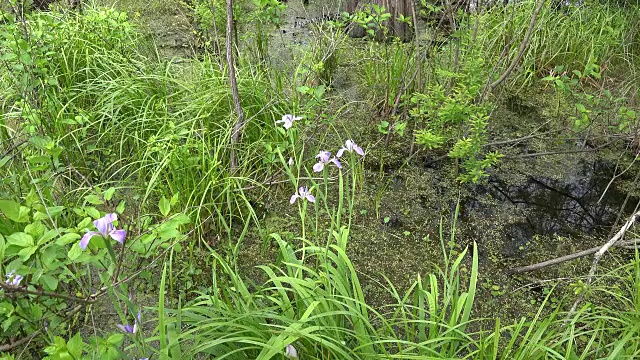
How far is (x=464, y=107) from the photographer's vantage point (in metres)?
1.82

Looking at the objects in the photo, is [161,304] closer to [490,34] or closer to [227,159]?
[227,159]

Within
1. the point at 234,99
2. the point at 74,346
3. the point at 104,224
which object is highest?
the point at 104,224

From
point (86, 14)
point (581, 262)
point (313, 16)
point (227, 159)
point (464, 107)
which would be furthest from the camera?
point (313, 16)

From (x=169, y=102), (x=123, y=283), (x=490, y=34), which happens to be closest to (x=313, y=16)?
(x=490, y=34)

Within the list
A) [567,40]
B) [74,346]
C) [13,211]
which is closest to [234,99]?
[13,211]

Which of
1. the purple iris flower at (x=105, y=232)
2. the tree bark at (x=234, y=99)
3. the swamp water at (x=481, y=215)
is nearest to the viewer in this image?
the purple iris flower at (x=105, y=232)

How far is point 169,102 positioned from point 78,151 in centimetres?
48

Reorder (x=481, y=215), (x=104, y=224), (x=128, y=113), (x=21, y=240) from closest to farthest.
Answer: (x=104, y=224)
(x=21, y=240)
(x=481, y=215)
(x=128, y=113)

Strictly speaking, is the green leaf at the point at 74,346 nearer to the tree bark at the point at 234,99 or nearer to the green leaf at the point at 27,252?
the green leaf at the point at 27,252

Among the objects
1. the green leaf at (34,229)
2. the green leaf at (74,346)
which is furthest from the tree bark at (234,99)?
the green leaf at (74,346)

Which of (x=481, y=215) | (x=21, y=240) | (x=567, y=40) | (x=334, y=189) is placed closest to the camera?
(x=21, y=240)

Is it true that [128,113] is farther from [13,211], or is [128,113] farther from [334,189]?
[13,211]

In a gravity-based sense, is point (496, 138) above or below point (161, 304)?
below

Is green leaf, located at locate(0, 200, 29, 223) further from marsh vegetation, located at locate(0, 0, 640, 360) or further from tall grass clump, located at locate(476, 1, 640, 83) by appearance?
tall grass clump, located at locate(476, 1, 640, 83)
